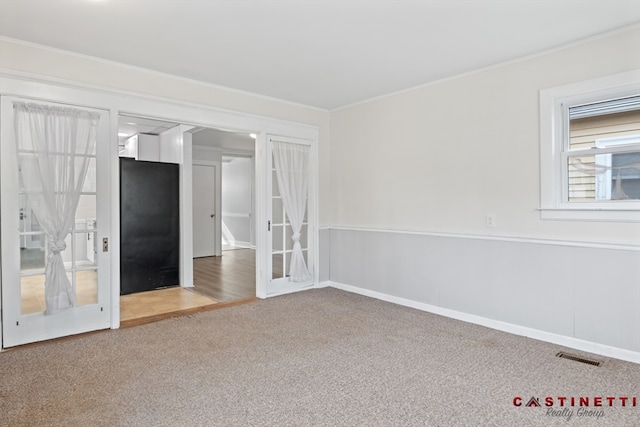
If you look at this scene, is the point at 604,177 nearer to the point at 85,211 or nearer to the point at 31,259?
the point at 85,211

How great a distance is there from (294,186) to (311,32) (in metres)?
2.38

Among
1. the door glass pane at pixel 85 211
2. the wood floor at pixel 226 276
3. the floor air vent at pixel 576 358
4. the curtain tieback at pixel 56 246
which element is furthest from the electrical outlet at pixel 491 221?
the curtain tieback at pixel 56 246

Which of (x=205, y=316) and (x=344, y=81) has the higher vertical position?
(x=344, y=81)

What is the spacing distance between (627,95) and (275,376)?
354cm

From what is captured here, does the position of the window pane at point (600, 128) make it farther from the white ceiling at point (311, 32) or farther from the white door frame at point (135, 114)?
the white door frame at point (135, 114)

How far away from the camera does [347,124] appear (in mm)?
5281

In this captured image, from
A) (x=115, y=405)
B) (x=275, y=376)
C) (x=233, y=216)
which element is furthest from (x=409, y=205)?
(x=233, y=216)

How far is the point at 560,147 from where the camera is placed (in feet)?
10.9

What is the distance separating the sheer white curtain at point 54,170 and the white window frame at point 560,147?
4.21m

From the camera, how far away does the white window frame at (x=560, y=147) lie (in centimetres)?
309

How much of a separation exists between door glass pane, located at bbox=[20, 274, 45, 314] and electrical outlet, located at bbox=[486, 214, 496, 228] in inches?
167

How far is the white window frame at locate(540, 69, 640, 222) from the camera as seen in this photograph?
3.09 metres

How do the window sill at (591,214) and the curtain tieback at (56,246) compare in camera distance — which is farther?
the curtain tieback at (56,246)

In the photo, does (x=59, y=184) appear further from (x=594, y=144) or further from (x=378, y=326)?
(x=594, y=144)
